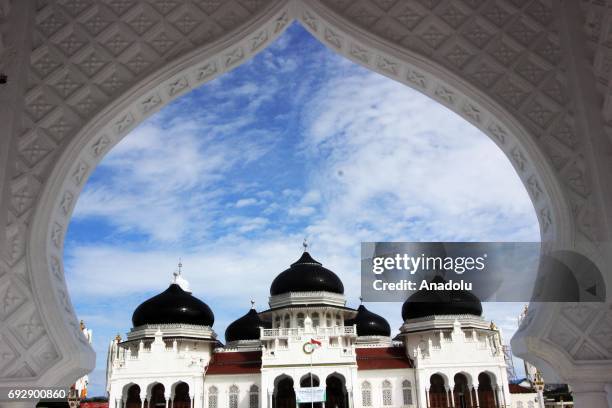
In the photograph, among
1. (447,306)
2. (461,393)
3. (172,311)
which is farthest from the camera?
(172,311)

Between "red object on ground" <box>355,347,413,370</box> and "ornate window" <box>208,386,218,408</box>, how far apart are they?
15.7 feet

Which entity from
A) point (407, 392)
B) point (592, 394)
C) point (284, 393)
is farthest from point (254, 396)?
point (592, 394)

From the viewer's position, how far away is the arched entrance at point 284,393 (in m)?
17.7

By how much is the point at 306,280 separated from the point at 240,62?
16.2 metres

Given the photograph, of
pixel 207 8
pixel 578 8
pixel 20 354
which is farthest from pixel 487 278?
pixel 20 354

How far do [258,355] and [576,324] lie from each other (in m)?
17.0

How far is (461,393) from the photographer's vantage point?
17906 millimetres

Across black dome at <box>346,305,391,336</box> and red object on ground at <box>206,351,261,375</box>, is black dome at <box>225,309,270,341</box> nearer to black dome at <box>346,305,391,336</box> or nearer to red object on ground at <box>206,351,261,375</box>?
red object on ground at <box>206,351,261,375</box>

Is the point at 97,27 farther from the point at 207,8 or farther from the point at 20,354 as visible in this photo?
the point at 20,354

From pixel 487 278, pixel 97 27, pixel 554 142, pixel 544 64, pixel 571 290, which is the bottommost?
pixel 571 290

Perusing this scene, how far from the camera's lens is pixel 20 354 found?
2656 mm

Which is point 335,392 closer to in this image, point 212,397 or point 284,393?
point 284,393

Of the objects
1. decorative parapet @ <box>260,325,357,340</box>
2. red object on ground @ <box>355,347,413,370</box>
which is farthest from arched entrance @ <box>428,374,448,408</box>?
decorative parapet @ <box>260,325,357,340</box>

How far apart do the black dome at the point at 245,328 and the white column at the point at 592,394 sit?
65.4ft
